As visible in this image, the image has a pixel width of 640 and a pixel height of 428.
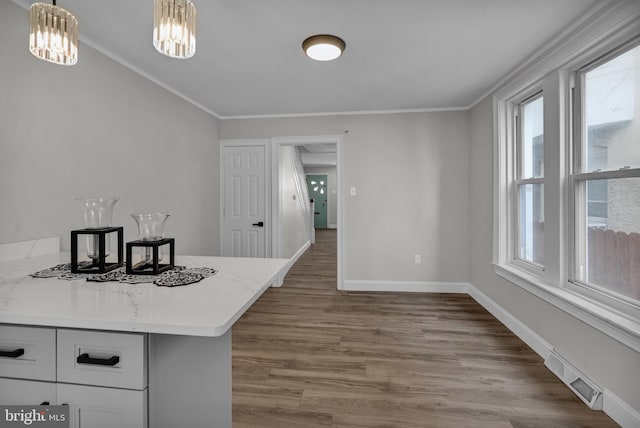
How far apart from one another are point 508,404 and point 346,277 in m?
2.42

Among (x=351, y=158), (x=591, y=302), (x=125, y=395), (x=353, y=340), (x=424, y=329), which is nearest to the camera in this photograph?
(x=125, y=395)

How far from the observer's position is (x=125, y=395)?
914 millimetres

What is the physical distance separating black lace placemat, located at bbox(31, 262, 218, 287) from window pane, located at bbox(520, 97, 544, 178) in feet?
9.00

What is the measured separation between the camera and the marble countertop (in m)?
0.86

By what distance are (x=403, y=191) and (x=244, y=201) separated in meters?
2.18

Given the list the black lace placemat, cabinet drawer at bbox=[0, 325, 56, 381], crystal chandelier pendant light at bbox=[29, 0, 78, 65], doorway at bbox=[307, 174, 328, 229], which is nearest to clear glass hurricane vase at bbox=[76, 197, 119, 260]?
the black lace placemat

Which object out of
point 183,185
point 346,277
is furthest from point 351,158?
point 183,185

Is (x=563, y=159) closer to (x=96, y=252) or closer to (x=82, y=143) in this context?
(x=96, y=252)

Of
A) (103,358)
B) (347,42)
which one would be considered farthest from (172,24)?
(347,42)

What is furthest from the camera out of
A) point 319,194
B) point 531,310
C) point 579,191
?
point 319,194

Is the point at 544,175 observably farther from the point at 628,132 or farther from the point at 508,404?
the point at 508,404

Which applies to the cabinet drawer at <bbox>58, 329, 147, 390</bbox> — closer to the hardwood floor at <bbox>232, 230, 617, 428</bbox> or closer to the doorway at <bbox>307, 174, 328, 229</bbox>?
the hardwood floor at <bbox>232, 230, 617, 428</bbox>

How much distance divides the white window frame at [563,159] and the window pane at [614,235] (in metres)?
0.10

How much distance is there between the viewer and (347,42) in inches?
87.3
